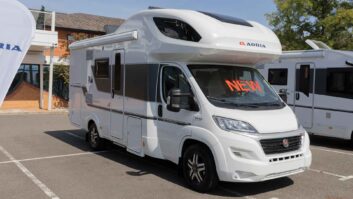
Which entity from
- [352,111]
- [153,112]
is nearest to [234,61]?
[153,112]

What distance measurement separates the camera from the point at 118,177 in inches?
287

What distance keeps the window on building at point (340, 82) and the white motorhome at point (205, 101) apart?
391 centimetres

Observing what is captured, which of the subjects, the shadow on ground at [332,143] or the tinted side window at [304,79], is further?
the tinted side window at [304,79]

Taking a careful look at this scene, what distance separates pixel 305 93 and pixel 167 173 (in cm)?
552

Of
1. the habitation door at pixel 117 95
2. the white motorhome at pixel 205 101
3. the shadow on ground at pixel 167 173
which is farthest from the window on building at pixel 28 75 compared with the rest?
the white motorhome at pixel 205 101

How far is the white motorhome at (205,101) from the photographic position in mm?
6059

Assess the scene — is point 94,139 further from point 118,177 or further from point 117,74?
point 118,177

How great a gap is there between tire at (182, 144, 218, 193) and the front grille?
82 cm

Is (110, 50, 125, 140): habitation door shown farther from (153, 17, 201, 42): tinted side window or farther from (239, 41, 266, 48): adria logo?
(239, 41, 266, 48): adria logo

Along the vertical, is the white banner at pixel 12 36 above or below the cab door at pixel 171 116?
above

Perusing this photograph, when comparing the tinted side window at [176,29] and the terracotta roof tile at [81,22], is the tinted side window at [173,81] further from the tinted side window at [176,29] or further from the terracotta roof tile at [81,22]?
the terracotta roof tile at [81,22]

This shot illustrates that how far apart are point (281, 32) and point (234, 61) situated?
16579mm

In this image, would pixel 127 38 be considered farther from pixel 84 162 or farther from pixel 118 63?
pixel 84 162

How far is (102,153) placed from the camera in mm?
9438
